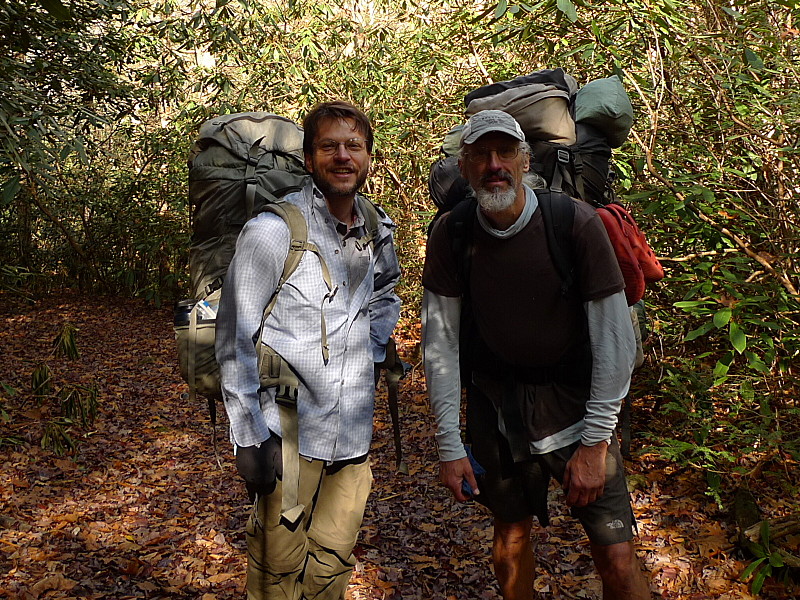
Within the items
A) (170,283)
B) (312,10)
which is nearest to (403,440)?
(312,10)

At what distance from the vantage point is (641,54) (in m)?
4.89

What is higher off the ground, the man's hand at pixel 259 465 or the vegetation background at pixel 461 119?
the vegetation background at pixel 461 119

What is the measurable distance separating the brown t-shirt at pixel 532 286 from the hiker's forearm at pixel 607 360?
0.06 meters

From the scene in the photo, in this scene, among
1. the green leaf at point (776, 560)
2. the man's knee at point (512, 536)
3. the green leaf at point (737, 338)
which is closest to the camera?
the man's knee at point (512, 536)

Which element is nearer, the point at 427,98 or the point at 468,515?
the point at 468,515

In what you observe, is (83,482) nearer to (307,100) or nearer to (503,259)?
(503,259)

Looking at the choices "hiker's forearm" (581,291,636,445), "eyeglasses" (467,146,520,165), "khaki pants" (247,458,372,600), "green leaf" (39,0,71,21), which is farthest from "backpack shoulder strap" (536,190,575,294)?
"green leaf" (39,0,71,21)

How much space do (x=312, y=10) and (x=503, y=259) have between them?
769 cm

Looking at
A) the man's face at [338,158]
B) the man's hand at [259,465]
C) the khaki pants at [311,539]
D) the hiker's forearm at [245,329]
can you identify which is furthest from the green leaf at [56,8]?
the khaki pants at [311,539]

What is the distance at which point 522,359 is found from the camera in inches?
97.7

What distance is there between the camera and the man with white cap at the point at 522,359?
233 cm

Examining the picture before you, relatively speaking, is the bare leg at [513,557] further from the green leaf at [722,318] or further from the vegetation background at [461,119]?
the vegetation background at [461,119]

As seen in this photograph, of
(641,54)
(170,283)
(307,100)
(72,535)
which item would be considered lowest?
(72,535)

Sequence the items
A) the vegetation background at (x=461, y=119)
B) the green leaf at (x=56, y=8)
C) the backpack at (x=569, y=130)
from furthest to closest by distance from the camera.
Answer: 1. the vegetation background at (x=461, y=119)
2. the backpack at (x=569, y=130)
3. the green leaf at (x=56, y=8)
